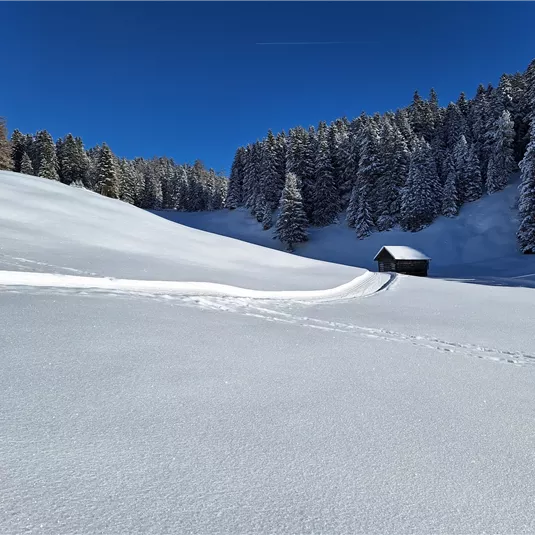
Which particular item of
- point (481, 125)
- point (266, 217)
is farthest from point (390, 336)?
point (481, 125)

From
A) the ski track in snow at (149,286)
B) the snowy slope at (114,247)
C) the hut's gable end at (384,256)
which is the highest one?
the hut's gable end at (384,256)

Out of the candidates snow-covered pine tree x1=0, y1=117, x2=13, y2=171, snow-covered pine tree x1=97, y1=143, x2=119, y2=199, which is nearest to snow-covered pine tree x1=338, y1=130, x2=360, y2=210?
snow-covered pine tree x1=97, y1=143, x2=119, y2=199

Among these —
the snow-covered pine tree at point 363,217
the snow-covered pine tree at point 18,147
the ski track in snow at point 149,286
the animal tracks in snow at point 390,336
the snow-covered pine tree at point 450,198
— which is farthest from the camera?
the snow-covered pine tree at point 18,147

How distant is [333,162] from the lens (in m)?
52.0

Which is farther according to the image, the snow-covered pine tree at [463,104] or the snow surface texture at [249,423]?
the snow-covered pine tree at [463,104]

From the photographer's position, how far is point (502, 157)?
141ft

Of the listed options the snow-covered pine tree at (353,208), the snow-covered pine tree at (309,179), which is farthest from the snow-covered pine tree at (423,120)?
the snow-covered pine tree at (353,208)

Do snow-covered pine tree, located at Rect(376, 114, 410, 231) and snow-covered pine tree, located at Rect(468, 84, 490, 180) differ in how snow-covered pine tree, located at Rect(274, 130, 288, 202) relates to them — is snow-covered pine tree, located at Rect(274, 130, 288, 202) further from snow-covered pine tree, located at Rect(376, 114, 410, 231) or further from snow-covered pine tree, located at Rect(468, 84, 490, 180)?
snow-covered pine tree, located at Rect(468, 84, 490, 180)

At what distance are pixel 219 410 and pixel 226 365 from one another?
1.02m

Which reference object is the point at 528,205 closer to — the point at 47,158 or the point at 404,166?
the point at 404,166

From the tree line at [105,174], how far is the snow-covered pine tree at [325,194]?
29.4 metres

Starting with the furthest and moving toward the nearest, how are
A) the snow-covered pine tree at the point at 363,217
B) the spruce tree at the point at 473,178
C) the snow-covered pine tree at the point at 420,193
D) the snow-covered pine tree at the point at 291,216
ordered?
the snow-covered pine tree at the point at 291,216 < the snow-covered pine tree at the point at 363,217 < the spruce tree at the point at 473,178 < the snow-covered pine tree at the point at 420,193

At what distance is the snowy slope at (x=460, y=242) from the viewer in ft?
107

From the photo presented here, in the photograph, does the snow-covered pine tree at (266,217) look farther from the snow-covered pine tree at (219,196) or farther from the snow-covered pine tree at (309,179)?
the snow-covered pine tree at (219,196)
